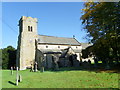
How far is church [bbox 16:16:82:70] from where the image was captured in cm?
3506

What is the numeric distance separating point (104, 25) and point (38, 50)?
21.6m

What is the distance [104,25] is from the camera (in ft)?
65.5

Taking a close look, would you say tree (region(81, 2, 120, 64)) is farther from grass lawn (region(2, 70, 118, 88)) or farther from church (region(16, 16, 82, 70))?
church (region(16, 16, 82, 70))

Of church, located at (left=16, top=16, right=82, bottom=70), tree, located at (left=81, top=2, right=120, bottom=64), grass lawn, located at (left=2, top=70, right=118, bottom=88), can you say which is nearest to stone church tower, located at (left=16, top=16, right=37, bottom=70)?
church, located at (left=16, top=16, right=82, bottom=70)

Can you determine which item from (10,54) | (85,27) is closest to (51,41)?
(10,54)

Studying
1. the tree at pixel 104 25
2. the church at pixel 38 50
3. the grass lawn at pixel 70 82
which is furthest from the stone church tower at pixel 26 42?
the grass lawn at pixel 70 82

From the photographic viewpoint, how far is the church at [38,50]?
115 ft

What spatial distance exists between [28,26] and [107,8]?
25.8 m

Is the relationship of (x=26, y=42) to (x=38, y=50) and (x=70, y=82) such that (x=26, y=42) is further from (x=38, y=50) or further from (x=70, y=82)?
(x=70, y=82)

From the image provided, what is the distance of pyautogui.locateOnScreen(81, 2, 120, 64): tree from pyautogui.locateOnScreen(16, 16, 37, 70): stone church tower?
63.8 ft

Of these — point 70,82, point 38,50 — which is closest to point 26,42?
point 38,50

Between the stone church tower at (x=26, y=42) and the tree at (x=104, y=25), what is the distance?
19456 millimetres

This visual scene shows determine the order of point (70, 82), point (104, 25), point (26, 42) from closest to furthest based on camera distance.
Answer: point (70, 82) < point (104, 25) < point (26, 42)

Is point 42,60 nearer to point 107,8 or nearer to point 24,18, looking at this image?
point 24,18
